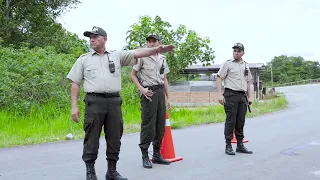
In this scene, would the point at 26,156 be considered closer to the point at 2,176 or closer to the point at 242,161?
the point at 2,176

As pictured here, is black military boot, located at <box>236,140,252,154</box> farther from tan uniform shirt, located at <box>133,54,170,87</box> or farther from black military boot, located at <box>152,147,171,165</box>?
tan uniform shirt, located at <box>133,54,170,87</box>

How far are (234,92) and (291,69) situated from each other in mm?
89920

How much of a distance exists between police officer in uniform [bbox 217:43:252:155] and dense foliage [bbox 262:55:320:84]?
79.7m

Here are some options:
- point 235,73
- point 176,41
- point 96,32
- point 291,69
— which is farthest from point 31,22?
point 291,69

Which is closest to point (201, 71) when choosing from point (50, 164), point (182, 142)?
point (182, 142)

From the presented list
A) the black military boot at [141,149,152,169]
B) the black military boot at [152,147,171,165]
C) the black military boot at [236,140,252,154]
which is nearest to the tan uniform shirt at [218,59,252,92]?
the black military boot at [236,140,252,154]

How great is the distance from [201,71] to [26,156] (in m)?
30.7

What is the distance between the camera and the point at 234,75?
693cm

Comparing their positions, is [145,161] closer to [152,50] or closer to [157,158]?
[157,158]

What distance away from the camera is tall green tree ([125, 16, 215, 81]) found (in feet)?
71.2

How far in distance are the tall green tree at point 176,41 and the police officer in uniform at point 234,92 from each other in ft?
47.4

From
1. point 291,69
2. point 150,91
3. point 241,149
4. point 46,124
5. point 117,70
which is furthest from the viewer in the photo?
point 291,69

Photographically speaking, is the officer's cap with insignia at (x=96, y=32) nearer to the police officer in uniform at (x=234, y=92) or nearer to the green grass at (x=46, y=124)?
the police officer in uniform at (x=234, y=92)

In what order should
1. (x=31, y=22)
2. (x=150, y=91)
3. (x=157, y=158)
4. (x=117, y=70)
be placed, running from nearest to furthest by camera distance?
(x=117, y=70), (x=150, y=91), (x=157, y=158), (x=31, y=22)
